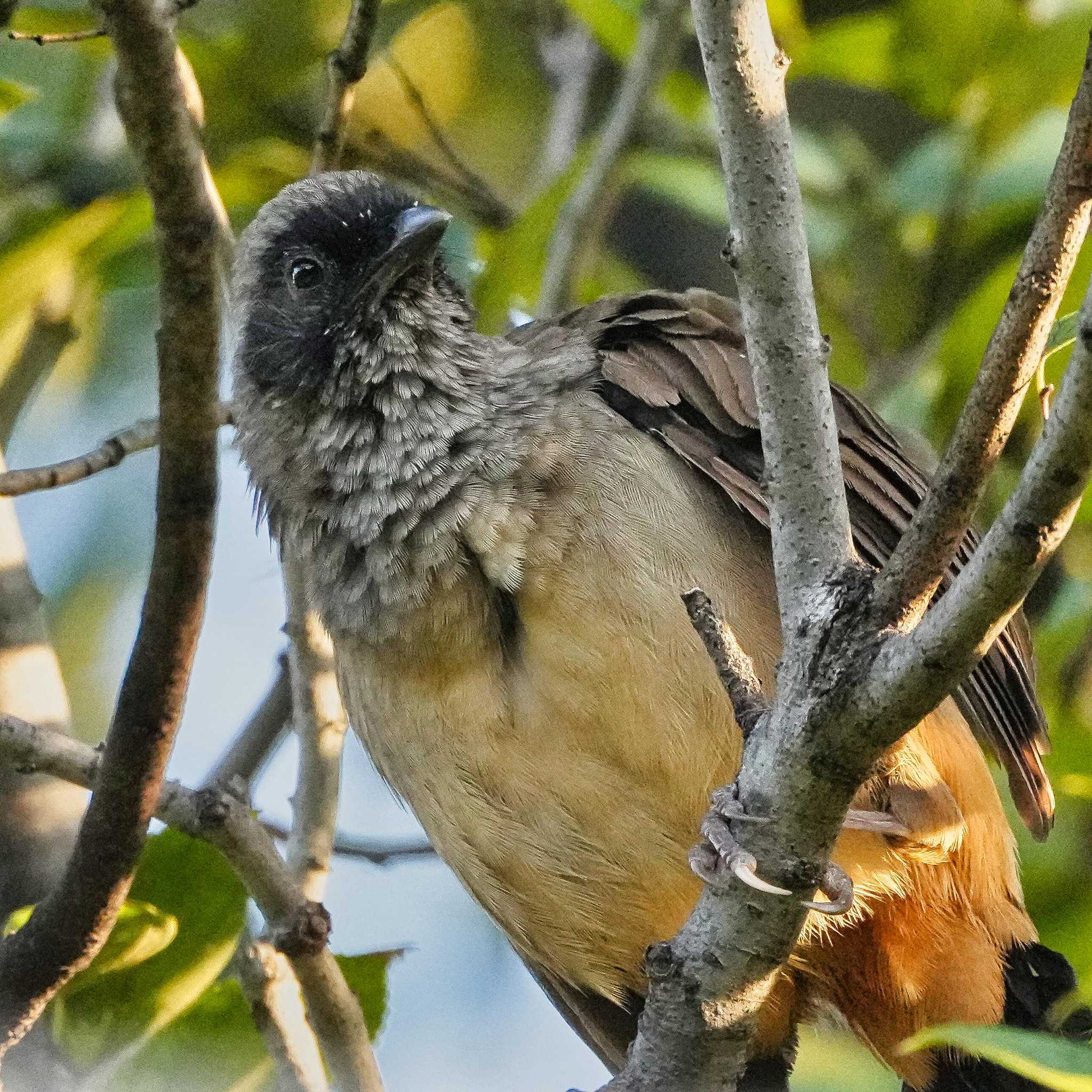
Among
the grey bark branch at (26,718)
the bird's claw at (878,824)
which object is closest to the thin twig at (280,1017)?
the grey bark branch at (26,718)

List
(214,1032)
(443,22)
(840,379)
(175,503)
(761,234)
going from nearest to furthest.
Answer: (761,234), (175,503), (214,1032), (840,379), (443,22)

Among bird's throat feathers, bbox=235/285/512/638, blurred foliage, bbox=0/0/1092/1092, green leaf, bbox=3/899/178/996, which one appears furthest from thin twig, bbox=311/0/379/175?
green leaf, bbox=3/899/178/996

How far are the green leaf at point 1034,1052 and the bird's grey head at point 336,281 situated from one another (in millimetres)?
2456

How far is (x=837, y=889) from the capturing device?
9.67ft

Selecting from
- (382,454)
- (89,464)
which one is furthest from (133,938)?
(382,454)

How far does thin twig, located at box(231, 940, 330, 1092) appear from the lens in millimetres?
3877

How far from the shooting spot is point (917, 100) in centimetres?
507

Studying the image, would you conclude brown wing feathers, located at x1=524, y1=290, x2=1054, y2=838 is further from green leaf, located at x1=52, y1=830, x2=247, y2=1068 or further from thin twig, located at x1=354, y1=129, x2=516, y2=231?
thin twig, located at x1=354, y1=129, x2=516, y2=231

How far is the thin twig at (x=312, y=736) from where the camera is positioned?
4211 millimetres

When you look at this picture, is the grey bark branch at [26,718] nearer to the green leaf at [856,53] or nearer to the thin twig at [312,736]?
the thin twig at [312,736]

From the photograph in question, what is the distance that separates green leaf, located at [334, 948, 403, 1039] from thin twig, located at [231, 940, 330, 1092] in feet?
0.43

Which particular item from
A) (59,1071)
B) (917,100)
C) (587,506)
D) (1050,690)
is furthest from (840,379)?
(59,1071)

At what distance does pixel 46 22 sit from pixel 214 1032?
9.41 feet

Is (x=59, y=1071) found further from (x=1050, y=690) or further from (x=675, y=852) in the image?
(x=1050, y=690)
